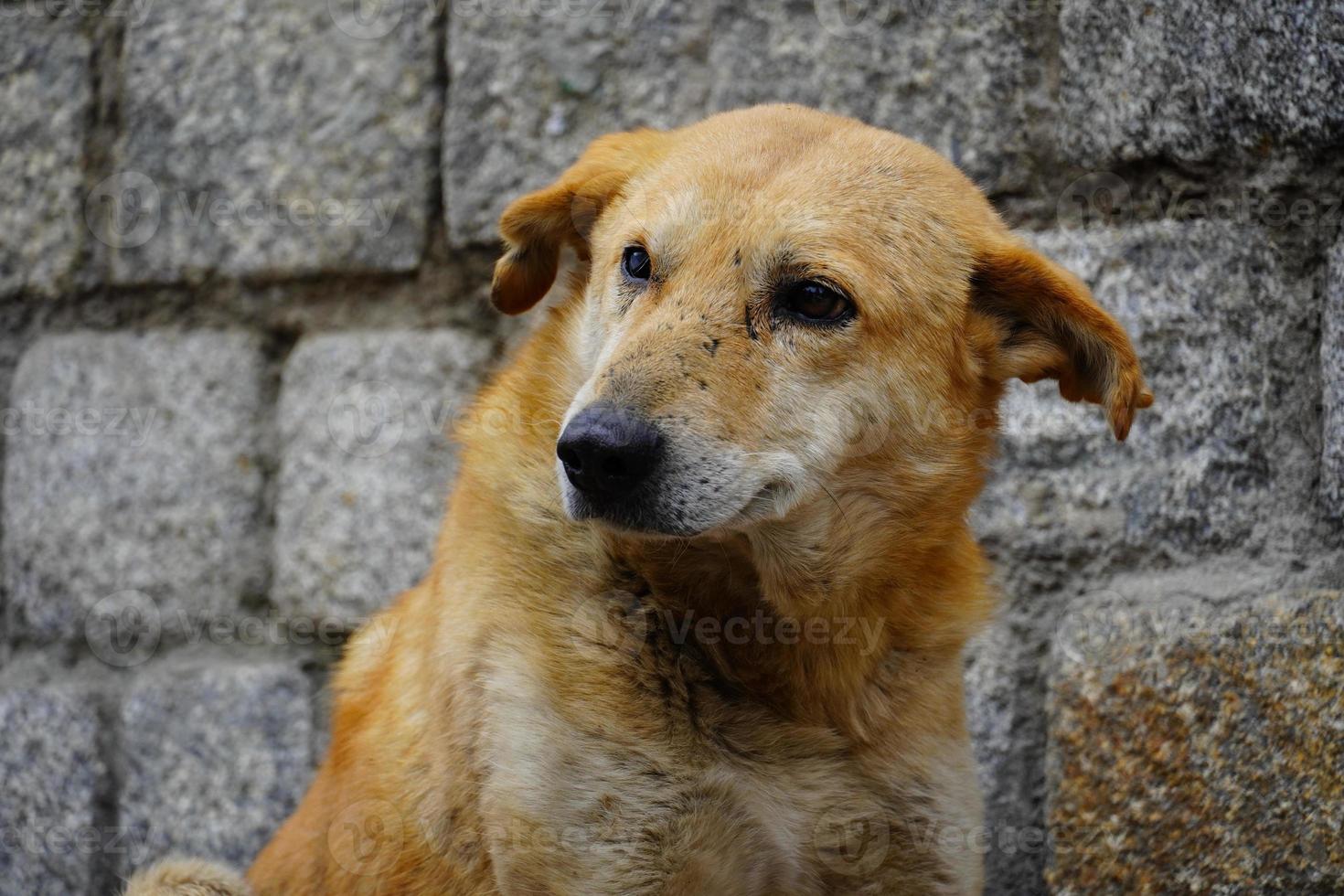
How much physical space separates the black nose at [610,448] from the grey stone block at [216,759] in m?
1.79

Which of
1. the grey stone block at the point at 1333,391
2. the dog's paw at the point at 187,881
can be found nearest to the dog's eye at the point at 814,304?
the grey stone block at the point at 1333,391

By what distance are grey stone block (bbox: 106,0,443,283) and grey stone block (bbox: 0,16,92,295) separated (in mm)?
151

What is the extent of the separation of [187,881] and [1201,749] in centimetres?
218

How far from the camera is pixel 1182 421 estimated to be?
2.74m

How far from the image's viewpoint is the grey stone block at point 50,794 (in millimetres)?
3389

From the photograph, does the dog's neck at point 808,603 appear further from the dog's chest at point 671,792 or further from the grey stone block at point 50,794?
the grey stone block at point 50,794

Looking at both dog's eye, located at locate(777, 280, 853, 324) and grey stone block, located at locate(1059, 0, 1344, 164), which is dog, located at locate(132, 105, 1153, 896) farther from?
grey stone block, located at locate(1059, 0, 1344, 164)

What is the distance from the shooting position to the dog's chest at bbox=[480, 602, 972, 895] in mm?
1984

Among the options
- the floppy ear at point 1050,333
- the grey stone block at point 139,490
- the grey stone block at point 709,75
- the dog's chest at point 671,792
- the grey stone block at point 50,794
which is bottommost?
the grey stone block at point 50,794

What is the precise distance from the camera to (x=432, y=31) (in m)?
3.37

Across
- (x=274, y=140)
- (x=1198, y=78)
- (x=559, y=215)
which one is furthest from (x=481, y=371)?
(x=1198, y=78)

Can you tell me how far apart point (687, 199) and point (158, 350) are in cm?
203

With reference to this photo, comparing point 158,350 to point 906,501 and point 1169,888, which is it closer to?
point 906,501

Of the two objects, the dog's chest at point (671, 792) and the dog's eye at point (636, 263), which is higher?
the dog's eye at point (636, 263)
